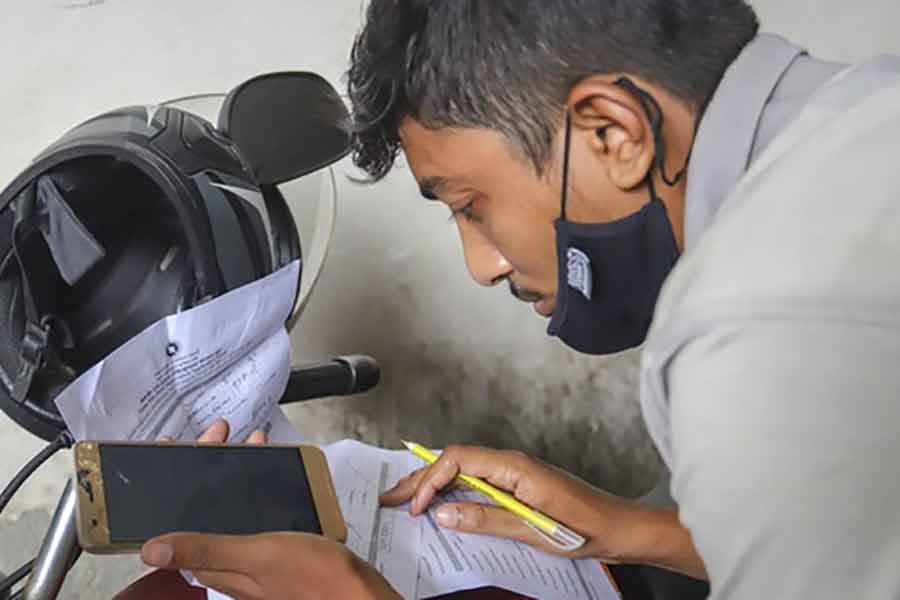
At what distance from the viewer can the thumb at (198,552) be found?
2.21ft

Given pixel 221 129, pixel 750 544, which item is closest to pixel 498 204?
pixel 221 129

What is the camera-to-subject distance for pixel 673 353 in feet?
1.81

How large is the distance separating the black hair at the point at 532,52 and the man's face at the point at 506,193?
11mm

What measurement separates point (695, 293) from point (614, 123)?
24 cm

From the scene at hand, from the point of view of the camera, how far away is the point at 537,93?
0.78 m

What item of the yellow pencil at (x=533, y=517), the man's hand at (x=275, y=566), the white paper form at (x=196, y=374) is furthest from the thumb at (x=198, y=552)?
the yellow pencil at (x=533, y=517)

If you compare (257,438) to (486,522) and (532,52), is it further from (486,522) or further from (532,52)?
(532,52)

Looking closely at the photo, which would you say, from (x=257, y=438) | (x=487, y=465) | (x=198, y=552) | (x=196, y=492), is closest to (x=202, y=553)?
(x=198, y=552)

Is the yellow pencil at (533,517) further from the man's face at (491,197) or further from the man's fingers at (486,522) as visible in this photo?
the man's face at (491,197)

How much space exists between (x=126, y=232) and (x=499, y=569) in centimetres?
37

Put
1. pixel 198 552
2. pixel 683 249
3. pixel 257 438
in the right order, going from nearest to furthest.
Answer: pixel 198 552 < pixel 683 249 < pixel 257 438

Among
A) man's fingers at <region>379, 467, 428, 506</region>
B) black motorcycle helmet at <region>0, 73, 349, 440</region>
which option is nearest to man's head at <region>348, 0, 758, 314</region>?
black motorcycle helmet at <region>0, 73, 349, 440</region>

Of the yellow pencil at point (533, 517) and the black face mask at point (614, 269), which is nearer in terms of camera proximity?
the black face mask at point (614, 269)

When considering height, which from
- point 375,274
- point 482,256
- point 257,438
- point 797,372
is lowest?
point 375,274
